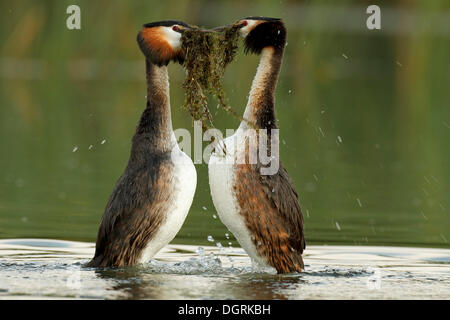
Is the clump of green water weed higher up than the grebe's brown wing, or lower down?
higher up

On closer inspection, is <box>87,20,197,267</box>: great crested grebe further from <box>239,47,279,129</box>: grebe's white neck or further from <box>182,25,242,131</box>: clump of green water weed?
<box>239,47,279,129</box>: grebe's white neck

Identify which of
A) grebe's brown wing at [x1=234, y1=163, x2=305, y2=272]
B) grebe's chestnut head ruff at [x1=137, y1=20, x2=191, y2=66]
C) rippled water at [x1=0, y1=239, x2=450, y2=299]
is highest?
grebe's chestnut head ruff at [x1=137, y1=20, x2=191, y2=66]

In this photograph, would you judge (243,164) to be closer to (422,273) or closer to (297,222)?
(297,222)

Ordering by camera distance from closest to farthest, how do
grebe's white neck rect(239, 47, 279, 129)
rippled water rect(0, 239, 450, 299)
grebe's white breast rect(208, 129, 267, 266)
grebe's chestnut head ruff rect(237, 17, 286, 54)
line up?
rippled water rect(0, 239, 450, 299), grebe's white breast rect(208, 129, 267, 266), grebe's white neck rect(239, 47, 279, 129), grebe's chestnut head ruff rect(237, 17, 286, 54)

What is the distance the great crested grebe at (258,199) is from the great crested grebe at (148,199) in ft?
0.94

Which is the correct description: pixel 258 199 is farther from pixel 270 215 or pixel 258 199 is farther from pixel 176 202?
pixel 176 202

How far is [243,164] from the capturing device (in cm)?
920

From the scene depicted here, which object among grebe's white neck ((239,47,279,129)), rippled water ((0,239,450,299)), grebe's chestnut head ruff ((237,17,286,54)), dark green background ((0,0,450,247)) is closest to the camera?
rippled water ((0,239,450,299))

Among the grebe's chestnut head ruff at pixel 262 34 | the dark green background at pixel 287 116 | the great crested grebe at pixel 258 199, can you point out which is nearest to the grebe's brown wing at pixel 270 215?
the great crested grebe at pixel 258 199

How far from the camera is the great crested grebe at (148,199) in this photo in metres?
9.14

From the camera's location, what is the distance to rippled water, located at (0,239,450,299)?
7996mm

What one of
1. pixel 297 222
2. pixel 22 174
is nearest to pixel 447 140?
pixel 22 174

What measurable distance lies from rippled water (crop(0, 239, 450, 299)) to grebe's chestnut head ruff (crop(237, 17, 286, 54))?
1.89 meters

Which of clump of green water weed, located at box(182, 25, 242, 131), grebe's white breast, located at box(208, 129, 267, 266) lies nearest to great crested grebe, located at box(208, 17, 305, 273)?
grebe's white breast, located at box(208, 129, 267, 266)
